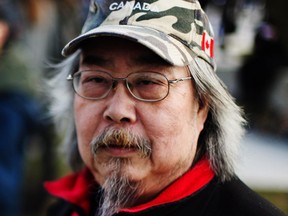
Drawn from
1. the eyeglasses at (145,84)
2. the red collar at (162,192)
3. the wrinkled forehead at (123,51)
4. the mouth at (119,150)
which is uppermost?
the wrinkled forehead at (123,51)

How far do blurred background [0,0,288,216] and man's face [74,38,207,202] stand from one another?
1.50 feet

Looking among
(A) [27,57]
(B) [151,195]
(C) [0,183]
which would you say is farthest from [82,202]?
(A) [27,57]

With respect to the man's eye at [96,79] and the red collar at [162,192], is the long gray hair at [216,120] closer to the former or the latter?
the red collar at [162,192]

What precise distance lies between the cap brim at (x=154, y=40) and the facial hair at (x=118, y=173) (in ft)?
1.02

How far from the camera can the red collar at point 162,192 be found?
2.03 meters

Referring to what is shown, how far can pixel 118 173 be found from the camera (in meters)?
2.06

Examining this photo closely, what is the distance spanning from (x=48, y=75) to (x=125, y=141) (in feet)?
6.94

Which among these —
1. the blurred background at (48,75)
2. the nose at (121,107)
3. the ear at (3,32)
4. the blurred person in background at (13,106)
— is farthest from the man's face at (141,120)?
the ear at (3,32)

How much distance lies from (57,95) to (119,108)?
0.80 metres

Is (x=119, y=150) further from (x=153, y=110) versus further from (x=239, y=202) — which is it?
(x=239, y=202)

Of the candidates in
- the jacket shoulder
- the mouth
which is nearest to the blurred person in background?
the mouth

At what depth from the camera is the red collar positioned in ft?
6.66

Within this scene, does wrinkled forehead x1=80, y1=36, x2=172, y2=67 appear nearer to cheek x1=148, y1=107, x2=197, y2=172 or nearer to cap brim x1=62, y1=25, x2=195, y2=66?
cap brim x1=62, y1=25, x2=195, y2=66

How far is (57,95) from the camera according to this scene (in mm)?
2713
